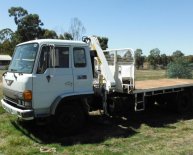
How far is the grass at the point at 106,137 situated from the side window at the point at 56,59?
5.88ft

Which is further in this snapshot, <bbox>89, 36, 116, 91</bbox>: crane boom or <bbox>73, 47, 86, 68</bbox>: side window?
<bbox>89, 36, 116, 91</bbox>: crane boom

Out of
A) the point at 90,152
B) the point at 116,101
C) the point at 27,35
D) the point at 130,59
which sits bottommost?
the point at 90,152

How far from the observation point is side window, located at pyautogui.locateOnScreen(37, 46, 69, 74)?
8055mm

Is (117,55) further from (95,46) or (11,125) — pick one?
(11,125)

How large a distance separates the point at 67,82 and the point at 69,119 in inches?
38.4

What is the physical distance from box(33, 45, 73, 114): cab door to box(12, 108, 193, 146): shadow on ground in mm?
875

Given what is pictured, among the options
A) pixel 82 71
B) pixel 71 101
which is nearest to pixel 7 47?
pixel 82 71

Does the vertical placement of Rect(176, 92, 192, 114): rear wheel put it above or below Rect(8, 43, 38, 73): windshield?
below

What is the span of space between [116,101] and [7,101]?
10.3 feet

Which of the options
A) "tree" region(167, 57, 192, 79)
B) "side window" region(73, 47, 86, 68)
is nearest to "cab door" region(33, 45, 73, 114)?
"side window" region(73, 47, 86, 68)

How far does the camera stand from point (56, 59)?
829cm

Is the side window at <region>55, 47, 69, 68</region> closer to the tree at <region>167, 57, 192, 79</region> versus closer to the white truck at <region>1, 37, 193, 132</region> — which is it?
the white truck at <region>1, 37, 193, 132</region>

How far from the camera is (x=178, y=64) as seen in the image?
24734mm

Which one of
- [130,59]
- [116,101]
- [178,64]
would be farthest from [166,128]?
[178,64]
